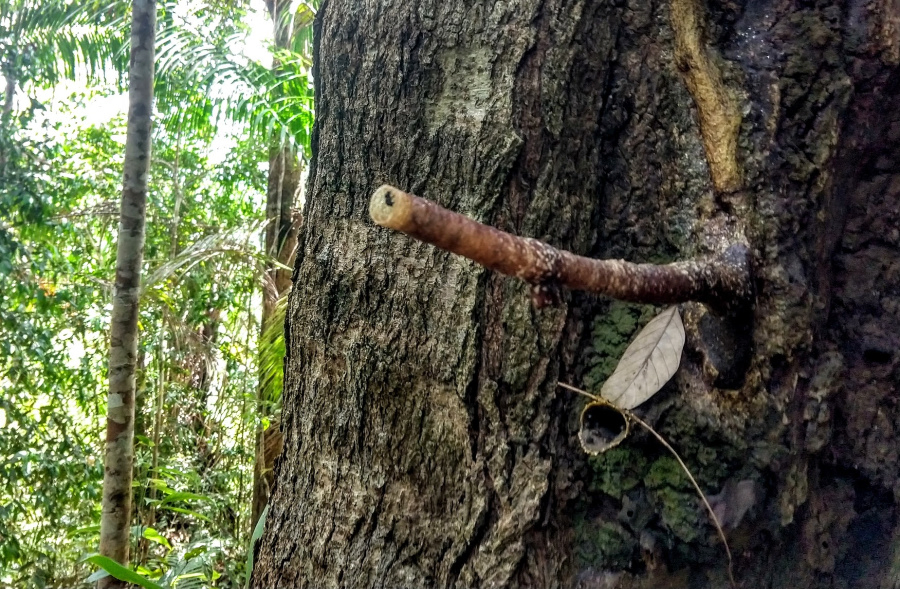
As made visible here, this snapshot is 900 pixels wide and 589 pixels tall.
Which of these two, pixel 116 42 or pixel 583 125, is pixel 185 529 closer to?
pixel 116 42

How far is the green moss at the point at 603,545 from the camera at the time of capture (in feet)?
1.99

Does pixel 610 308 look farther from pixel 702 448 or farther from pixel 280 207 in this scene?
pixel 280 207

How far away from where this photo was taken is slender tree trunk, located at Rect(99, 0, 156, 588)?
1.90 m

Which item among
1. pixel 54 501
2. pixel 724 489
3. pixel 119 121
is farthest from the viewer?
pixel 119 121

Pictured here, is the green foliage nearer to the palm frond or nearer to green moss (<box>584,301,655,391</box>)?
the palm frond

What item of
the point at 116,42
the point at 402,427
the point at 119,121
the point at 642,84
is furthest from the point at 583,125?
the point at 119,121

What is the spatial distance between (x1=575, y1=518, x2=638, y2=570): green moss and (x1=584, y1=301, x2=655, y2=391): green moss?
0.46ft

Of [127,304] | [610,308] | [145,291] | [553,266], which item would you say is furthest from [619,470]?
[145,291]

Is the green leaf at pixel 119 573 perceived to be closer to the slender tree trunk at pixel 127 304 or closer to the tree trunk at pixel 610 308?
the tree trunk at pixel 610 308

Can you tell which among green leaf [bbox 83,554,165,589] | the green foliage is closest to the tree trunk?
green leaf [bbox 83,554,165,589]

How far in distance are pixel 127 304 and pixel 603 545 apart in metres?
1.75

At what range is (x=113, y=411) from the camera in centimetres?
190

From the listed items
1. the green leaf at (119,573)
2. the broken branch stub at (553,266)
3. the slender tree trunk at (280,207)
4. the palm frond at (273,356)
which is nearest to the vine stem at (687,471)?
the broken branch stub at (553,266)

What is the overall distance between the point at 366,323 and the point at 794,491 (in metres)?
0.47
